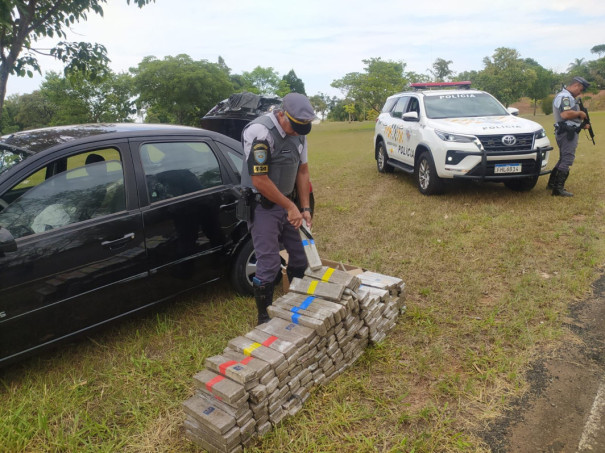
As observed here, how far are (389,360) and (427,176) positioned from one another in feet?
16.2

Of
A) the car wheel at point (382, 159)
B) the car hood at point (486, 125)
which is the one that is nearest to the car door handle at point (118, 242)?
the car hood at point (486, 125)

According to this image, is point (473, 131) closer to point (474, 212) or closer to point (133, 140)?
point (474, 212)

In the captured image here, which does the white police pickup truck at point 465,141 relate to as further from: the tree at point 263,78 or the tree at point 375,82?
the tree at point 263,78

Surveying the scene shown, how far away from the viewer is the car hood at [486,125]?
6.47 m

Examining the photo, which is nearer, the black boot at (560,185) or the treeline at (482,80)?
the black boot at (560,185)

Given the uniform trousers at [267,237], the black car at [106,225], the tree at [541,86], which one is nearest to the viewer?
the black car at [106,225]

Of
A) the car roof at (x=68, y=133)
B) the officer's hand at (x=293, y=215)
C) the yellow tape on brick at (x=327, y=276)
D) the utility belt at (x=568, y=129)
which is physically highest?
the car roof at (x=68, y=133)

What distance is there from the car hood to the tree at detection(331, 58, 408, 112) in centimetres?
3363

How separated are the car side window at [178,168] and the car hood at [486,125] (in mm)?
4435

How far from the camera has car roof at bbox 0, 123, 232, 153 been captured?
2942mm

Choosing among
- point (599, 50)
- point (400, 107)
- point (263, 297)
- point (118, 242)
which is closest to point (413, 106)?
A: point (400, 107)

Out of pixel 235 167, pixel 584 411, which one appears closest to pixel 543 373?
pixel 584 411

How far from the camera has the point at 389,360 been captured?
9.80 feet

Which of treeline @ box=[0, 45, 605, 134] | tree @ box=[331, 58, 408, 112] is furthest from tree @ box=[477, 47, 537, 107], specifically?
tree @ box=[331, 58, 408, 112]
